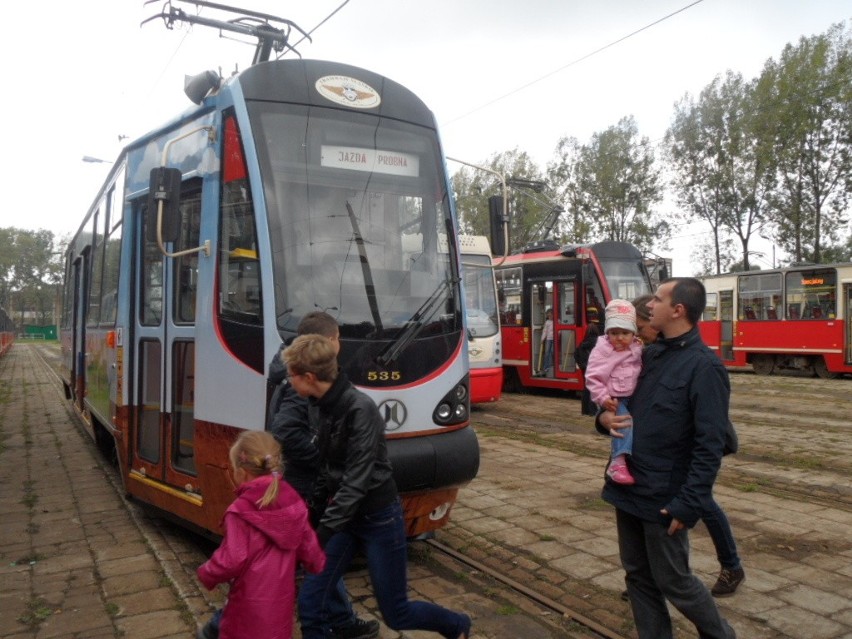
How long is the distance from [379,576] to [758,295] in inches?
943

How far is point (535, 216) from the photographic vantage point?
179ft

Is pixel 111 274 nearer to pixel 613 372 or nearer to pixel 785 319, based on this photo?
pixel 613 372

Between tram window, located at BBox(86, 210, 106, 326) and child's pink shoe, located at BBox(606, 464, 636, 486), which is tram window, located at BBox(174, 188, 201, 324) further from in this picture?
tram window, located at BBox(86, 210, 106, 326)

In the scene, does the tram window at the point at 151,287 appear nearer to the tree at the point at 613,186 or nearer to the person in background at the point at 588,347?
the person in background at the point at 588,347

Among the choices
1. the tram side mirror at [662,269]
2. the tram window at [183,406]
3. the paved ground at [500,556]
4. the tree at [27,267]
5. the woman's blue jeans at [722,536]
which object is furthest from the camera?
the tree at [27,267]

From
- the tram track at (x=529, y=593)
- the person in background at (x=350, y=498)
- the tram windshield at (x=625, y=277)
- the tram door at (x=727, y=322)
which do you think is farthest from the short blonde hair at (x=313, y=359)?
the tram door at (x=727, y=322)

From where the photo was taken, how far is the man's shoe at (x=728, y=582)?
4.91 m

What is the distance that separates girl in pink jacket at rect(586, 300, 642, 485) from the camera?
3.54 meters

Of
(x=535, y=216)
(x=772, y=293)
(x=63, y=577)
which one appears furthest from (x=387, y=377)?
(x=535, y=216)

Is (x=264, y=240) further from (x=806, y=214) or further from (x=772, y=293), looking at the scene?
(x=806, y=214)

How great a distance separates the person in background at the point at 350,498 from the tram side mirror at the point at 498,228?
3.12 meters

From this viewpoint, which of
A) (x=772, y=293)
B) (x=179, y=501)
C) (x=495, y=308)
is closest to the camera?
(x=179, y=501)

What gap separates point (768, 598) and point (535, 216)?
50598mm

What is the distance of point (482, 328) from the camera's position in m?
14.7
